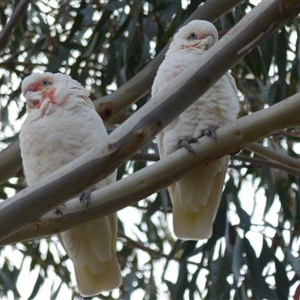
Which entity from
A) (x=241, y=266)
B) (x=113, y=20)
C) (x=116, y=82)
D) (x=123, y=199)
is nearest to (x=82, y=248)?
(x=123, y=199)

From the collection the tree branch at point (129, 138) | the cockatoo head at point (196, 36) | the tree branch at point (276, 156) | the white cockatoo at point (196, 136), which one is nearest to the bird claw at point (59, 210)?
the tree branch at point (129, 138)

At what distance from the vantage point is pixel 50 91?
2643 mm

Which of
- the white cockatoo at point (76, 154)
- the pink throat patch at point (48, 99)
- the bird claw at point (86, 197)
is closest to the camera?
the bird claw at point (86, 197)

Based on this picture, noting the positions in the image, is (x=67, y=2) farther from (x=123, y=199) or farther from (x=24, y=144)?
(x=123, y=199)

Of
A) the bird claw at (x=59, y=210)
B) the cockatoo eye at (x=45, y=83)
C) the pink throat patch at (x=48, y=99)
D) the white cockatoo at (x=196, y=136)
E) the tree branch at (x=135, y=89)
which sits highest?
the tree branch at (x=135, y=89)

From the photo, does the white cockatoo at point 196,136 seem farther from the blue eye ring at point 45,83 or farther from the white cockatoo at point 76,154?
the blue eye ring at point 45,83

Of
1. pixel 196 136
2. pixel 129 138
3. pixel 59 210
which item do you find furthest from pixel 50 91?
pixel 129 138

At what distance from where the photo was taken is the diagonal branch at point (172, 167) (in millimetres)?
1819

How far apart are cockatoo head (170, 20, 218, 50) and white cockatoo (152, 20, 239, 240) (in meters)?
0.15

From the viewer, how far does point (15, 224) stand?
1837mm

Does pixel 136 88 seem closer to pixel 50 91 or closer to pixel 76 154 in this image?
pixel 50 91

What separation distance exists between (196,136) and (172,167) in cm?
56

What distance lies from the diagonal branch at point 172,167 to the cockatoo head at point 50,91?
650 millimetres

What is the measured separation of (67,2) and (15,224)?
85.7 inches
